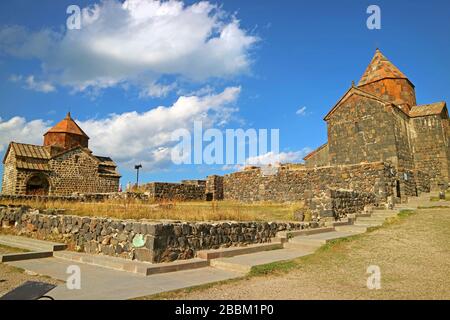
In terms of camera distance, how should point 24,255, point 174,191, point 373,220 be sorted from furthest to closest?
1. point 174,191
2. point 373,220
3. point 24,255

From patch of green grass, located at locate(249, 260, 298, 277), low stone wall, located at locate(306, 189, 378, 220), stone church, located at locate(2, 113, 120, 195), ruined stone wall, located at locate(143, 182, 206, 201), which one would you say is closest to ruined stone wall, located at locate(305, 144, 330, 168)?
ruined stone wall, located at locate(143, 182, 206, 201)

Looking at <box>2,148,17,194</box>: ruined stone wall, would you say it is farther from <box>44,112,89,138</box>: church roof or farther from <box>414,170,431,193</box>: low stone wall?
<box>414,170,431,193</box>: low stone wall

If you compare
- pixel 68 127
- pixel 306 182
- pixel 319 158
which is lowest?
pixel 306 182

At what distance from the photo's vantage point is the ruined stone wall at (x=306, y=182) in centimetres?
1616

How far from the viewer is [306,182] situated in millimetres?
19359

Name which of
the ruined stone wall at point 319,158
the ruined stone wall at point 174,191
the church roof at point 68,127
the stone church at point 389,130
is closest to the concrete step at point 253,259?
the ruined stone wall at point 174,191

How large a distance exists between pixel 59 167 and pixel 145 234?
89.9ft

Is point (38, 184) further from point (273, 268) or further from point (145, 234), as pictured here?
point (273, 268)

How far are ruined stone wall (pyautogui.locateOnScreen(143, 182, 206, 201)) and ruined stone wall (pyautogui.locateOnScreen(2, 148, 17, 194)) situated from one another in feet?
47.2

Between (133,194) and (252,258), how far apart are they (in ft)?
44.8

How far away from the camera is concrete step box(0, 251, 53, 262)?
24.3 ft

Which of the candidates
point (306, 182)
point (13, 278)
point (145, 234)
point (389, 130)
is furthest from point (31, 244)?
point (389, 130)

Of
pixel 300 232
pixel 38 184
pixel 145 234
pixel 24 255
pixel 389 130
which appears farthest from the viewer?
pixel 38 184

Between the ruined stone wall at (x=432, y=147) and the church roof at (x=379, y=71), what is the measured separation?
467cm
